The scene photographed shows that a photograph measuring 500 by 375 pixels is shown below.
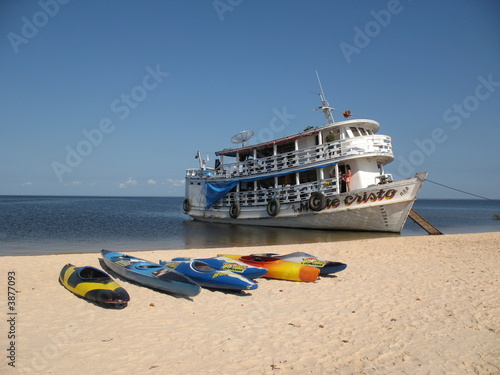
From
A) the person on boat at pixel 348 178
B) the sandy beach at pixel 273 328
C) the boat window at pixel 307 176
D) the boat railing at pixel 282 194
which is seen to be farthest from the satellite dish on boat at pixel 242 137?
the sandy beach at pixel 273 328

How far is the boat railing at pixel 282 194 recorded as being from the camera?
20250 mm

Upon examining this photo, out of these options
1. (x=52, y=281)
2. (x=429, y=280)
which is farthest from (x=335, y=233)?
(x=52, y=281)

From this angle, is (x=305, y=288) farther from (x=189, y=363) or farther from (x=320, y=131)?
(x=320, y=131)

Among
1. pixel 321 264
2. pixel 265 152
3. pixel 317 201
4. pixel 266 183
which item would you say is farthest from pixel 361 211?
pixel 321 264

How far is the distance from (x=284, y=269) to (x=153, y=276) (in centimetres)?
347

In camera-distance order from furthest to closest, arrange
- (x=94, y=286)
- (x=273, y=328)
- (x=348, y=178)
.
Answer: (x=348, y=178)
(x=94, y=286)
(x=273, y=328)

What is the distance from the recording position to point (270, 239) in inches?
751

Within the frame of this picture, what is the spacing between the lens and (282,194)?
23.0 m

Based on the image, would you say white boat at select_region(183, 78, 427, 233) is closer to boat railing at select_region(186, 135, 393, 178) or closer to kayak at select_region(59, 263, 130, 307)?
boat railing at select_region(186, 135, 393, 178)

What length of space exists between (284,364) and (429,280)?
6.12 m

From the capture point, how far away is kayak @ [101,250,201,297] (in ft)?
23.8

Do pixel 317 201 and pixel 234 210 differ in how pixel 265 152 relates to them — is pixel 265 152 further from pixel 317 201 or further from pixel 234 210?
pixel 317 201

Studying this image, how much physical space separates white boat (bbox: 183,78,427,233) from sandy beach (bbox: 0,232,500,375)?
9.40 m

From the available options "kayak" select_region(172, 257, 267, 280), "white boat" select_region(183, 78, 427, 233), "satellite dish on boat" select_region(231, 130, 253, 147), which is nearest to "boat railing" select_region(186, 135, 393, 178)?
"white boat" select_region(183, 78, 427, 233)
